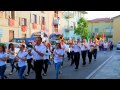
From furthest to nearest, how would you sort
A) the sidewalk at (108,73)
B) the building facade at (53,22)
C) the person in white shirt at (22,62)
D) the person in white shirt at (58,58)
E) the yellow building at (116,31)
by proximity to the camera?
1. the yellow building at (116,31)
2. the building facade at (53,22)
3. the sidewalk at (108,73)
4. the person in white shirt at (58,58)
5. the person in white shirt at (22,62)

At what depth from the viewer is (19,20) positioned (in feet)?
113

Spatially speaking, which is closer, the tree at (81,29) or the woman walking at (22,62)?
the woman walking at (22,62)

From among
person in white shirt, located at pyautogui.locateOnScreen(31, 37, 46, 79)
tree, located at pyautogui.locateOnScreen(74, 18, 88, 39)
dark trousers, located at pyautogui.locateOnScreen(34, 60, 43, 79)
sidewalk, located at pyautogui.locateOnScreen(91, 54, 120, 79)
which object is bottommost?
sidewalk, located at pyautogui.locateOnScreen(91, 54, 120, 79)

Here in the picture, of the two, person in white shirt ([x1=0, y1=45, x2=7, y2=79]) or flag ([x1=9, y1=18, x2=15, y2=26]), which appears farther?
flag ([x1=9, y1=18, x2=15, y2=26])

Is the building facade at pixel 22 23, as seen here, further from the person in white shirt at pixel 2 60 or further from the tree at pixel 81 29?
the person in white shirt at pixel 2 60

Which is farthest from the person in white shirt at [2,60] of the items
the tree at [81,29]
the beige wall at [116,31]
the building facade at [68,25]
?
the beige wall at [116,31]

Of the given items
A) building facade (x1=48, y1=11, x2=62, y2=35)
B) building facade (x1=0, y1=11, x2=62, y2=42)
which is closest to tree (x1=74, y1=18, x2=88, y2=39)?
building facade (x1=48, y1=11, x2=62, y2=35)

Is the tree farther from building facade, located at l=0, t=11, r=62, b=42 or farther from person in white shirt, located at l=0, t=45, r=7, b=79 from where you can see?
person in white shirt, located at l=0, t=45, r=7, b=79
